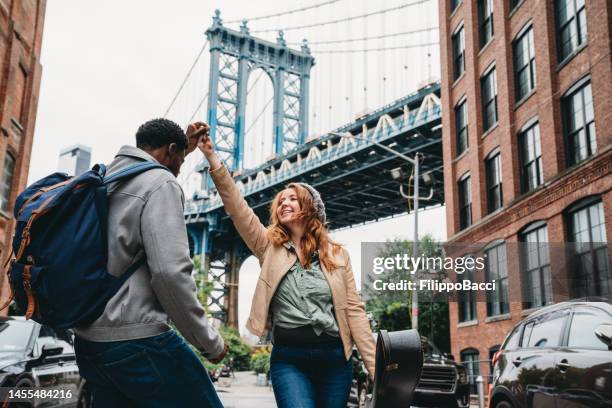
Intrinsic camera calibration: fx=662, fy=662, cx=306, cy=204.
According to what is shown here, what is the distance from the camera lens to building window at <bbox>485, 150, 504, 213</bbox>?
22.6 m

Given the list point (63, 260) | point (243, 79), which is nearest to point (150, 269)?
point (63, 260)

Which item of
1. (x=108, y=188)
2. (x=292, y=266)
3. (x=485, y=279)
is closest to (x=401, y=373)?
(x=292, y=266)

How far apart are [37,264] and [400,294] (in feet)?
121

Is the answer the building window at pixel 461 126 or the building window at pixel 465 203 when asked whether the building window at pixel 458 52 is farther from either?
the building window at pixel 465 203

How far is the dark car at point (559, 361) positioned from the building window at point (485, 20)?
62.6 ft

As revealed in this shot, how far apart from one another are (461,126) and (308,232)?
2393 centimetres

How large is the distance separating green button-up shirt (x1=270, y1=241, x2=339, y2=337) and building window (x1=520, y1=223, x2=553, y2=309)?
1627 cm

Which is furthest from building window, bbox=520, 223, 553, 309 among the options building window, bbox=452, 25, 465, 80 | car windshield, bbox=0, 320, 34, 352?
car windshield, bbox=0, 320, 34, 352

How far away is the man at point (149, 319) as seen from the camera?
2348 millimetres

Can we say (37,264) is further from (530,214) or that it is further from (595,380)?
(530,214)

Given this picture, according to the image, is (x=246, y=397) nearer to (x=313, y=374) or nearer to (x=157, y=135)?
(x=313, y=374)

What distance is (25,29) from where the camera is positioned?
22.4 metres

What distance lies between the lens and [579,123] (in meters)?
17.7

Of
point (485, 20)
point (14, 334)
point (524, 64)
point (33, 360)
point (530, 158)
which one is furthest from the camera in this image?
point (485, 20)
